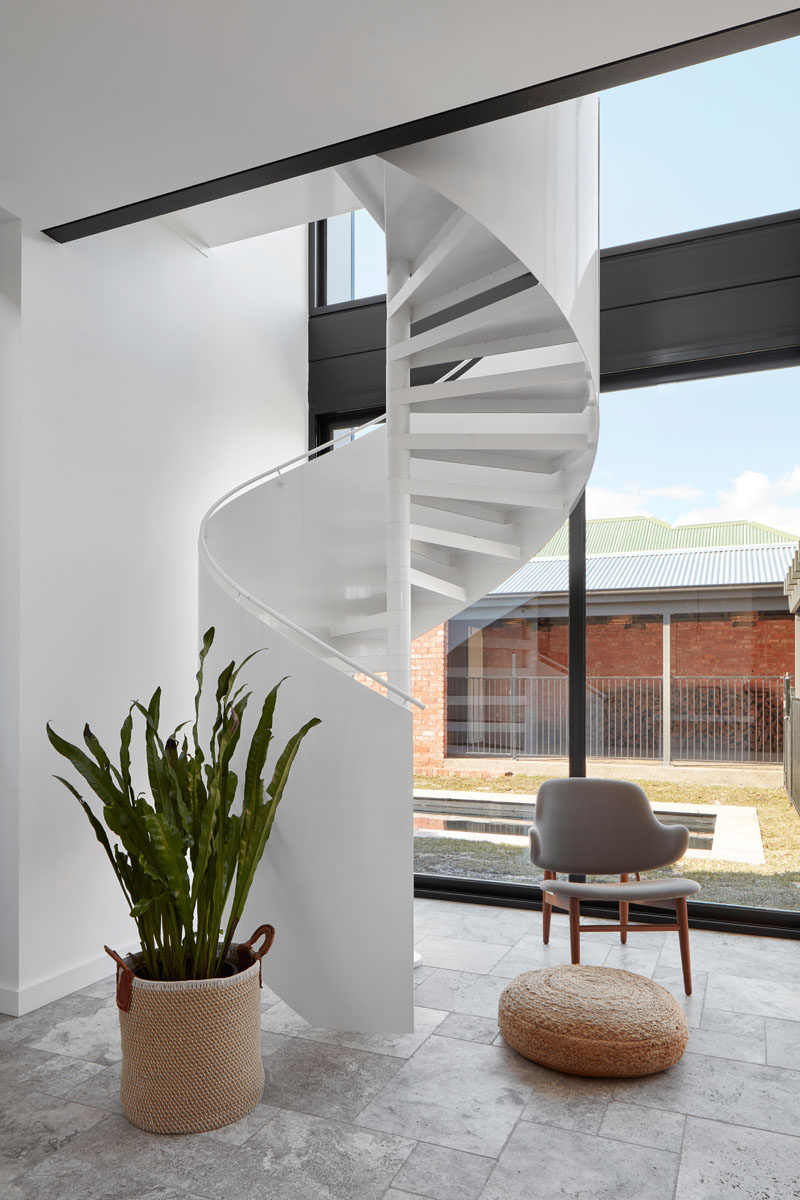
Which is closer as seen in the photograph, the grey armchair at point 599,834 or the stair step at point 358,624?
the grey armchair at point 599,834

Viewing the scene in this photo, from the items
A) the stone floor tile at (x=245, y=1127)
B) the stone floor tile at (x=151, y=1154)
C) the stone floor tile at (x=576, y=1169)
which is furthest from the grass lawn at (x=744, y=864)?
the stone floor tile at (x=151, y=1154)

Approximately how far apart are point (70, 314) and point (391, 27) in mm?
1815

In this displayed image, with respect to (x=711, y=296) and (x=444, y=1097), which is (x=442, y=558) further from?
(x=444, y=1097)

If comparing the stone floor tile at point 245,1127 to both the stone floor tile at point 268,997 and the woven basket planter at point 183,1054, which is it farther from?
the stone floor tile at point 268,997

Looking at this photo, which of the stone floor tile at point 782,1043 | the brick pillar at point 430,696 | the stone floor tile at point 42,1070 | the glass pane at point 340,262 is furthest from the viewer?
the glass pane at point 340,262

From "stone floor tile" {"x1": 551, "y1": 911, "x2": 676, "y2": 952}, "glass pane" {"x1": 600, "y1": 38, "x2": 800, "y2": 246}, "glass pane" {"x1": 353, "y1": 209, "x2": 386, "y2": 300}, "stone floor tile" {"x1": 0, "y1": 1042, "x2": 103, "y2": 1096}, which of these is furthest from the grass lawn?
"glass pane" {"x1": 353, "y1": 209, "x2": 386, "y2": 300}

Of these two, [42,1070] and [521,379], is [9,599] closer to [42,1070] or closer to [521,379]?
[42,1070]

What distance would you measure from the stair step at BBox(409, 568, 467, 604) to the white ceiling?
1807 mm

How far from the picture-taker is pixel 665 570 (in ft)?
14.6

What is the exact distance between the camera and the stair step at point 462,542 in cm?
398

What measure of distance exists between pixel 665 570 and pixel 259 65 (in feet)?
9.70

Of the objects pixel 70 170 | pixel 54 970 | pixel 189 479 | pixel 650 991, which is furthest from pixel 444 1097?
pixel 70 170

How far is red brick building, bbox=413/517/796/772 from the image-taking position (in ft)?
14.0

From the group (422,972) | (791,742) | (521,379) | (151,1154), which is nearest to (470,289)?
(521,379)
